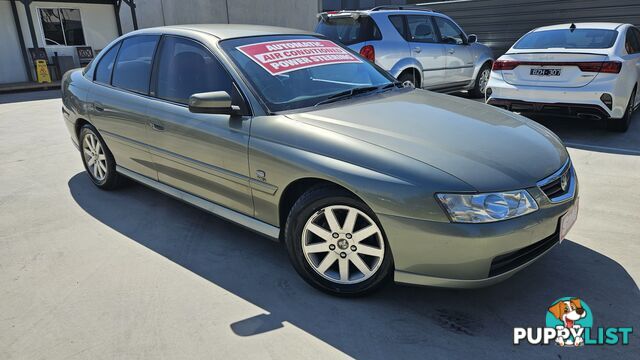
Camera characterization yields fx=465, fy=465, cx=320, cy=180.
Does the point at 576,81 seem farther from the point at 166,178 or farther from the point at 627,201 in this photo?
the point at 166,178

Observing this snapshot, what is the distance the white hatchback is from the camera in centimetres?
575

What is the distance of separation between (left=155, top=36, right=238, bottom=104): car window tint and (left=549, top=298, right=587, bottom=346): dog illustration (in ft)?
7.70

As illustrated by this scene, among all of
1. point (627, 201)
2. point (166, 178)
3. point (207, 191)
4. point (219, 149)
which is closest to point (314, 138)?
point (219, 149)

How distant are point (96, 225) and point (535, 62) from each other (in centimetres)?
551

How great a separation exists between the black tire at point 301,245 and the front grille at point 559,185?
3.02 feet

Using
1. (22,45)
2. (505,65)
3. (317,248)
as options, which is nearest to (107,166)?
(317,248)

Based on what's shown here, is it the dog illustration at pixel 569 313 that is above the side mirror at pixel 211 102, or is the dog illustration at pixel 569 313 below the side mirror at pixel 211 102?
below

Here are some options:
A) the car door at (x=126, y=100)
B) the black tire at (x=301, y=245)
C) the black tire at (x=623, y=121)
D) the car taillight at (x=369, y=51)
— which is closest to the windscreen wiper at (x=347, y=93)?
the black tire at (x=301, y=245)

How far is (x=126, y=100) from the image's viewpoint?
391cm

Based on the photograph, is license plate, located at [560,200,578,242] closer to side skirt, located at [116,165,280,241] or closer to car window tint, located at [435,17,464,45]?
side skirt, located at [116,165,280,241]

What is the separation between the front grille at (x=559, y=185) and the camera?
2529 mm

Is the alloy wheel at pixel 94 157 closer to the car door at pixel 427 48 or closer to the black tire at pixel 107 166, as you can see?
the black tire at pixel 107 166

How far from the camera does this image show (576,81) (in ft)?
19.1

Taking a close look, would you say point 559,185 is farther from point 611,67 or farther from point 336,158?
point 611,67
